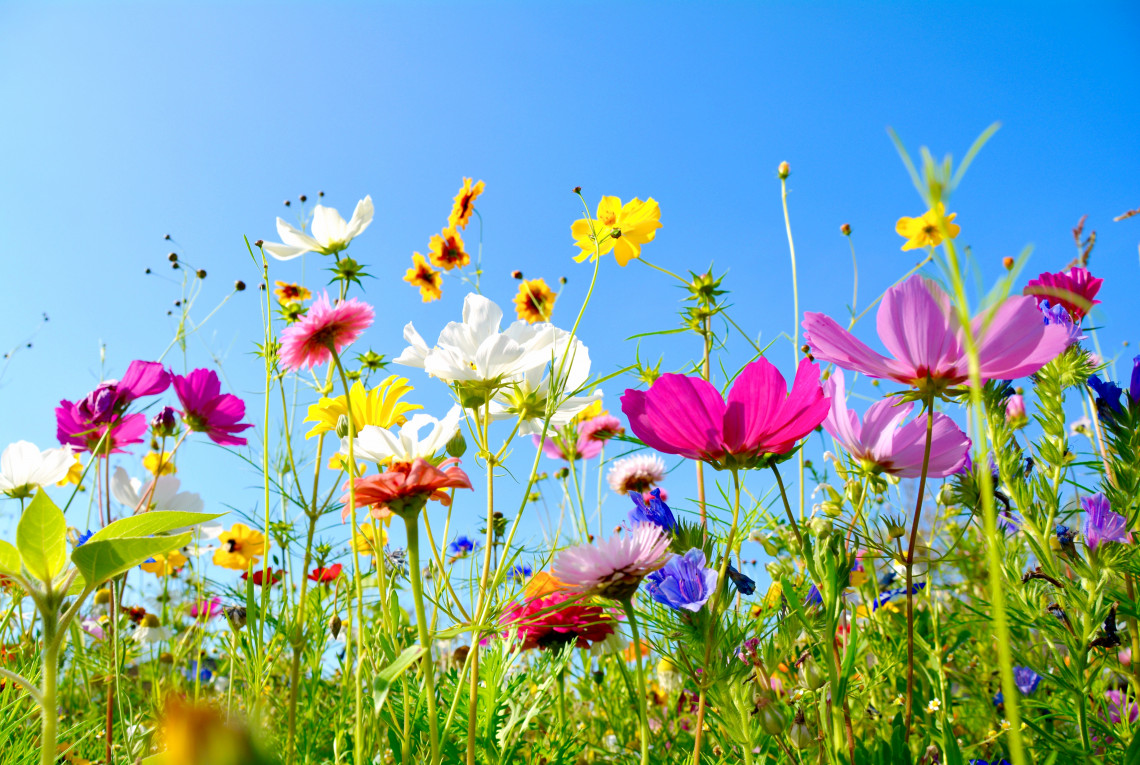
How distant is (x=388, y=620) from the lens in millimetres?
688

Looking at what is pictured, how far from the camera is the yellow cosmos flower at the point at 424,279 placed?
2.49 m

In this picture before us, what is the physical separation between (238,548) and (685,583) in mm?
1688

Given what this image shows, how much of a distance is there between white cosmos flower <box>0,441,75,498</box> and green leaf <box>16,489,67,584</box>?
2.61 ft

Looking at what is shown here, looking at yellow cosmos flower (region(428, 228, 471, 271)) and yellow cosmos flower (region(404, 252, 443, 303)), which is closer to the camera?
yellow cosmos flower (region(428, 228, 471, 271))

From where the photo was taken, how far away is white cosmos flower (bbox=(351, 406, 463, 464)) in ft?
2.55

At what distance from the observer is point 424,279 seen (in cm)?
251

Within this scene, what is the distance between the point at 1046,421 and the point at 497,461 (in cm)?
77

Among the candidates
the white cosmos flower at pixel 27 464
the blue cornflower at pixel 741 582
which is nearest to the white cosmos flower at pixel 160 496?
the white cosmos flower at pixel 27 464

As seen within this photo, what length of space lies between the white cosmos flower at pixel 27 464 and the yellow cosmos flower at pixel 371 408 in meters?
0.51

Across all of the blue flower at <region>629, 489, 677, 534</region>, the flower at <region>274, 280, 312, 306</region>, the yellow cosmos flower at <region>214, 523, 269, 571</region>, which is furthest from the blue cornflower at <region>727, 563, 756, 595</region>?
the flower at <region>274, 280, 312, 306</region>

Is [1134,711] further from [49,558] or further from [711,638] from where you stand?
[49,558]

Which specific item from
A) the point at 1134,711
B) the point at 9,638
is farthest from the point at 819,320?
the point at 9,638

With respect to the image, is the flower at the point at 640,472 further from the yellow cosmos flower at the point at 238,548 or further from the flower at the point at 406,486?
the flower at the point at 406,486

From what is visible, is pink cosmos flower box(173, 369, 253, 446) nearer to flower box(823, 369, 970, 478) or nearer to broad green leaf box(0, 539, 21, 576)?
broad green leaf box(0, 539, 21, 576)
